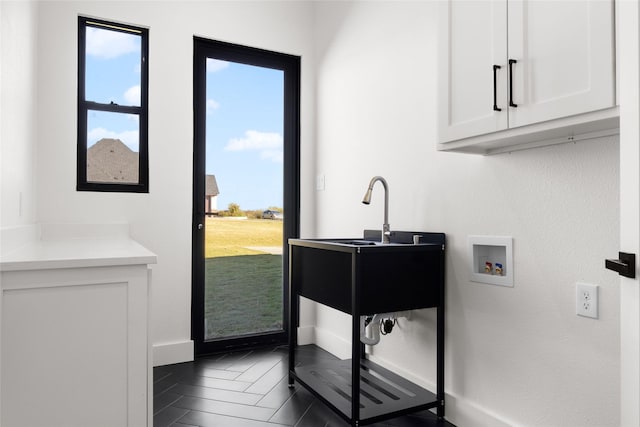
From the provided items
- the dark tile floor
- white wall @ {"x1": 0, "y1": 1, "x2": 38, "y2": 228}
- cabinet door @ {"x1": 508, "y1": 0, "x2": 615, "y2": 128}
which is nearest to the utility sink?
the dark tile floor

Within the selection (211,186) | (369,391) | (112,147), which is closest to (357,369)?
(369,391)

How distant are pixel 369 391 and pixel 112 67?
2.53 m

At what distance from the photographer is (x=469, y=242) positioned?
1991mm

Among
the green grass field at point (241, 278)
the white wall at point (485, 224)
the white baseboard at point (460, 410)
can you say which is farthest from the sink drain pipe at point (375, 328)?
the green grass field at point (241, 278)

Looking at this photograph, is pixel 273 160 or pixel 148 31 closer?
pixel 148 31

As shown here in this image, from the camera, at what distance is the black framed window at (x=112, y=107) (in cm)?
276

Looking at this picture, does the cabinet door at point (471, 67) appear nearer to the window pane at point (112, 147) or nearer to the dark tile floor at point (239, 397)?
the dark tile floor at point (239, 397)

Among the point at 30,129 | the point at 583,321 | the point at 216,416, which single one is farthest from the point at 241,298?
the point at 583,321

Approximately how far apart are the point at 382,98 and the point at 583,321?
1615 millimetres

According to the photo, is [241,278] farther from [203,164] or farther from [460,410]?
[460,410]

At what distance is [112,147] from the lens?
284 centimetres

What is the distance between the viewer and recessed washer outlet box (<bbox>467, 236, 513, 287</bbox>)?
71.1 inches

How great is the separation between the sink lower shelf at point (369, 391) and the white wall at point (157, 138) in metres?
1.04

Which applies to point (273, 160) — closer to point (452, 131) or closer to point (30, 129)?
point (30, 129)
